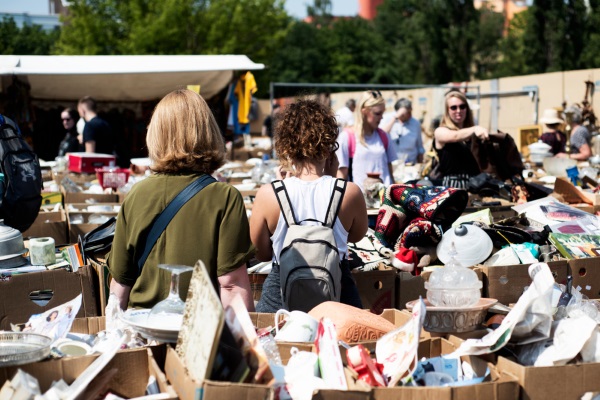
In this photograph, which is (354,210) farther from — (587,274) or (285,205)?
(587,274)

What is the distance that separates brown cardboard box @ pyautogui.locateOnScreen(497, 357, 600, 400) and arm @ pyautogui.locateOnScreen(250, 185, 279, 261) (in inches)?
51.8

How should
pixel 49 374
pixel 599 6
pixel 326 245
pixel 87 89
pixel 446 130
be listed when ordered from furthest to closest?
pixel 599 6
pixel 87 89
pixel 446 130
pixel 326 245
pixel 49 374

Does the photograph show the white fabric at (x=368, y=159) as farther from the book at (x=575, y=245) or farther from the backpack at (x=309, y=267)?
the backpack at (x=309, y=267)

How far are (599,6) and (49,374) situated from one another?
1018 inches

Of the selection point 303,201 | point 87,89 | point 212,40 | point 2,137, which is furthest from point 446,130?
point 212,40

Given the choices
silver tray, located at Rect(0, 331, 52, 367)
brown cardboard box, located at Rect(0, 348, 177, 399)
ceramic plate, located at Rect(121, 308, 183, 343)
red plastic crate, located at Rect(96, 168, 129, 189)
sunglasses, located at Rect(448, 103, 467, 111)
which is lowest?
red plastic crate, located at Rect(96, 168, 129, 189)

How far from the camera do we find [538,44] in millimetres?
30094

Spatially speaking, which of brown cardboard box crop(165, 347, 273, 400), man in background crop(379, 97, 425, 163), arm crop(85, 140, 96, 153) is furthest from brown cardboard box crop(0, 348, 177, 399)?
man in background crop(379, 97, 425, 163)

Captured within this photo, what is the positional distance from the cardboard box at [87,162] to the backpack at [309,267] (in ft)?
18.0

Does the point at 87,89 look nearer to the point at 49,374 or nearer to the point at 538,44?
the point at 49,374

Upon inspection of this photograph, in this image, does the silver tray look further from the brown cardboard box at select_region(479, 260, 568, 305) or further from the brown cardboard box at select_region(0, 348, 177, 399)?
the brown cardboard box at select_region(479, 260, 568, 305)

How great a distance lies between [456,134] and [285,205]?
2.82 metres

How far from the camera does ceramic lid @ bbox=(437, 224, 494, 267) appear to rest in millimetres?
4305

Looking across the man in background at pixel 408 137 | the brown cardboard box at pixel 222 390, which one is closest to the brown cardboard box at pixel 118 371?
the brown cardboard box at pixel 222 390
